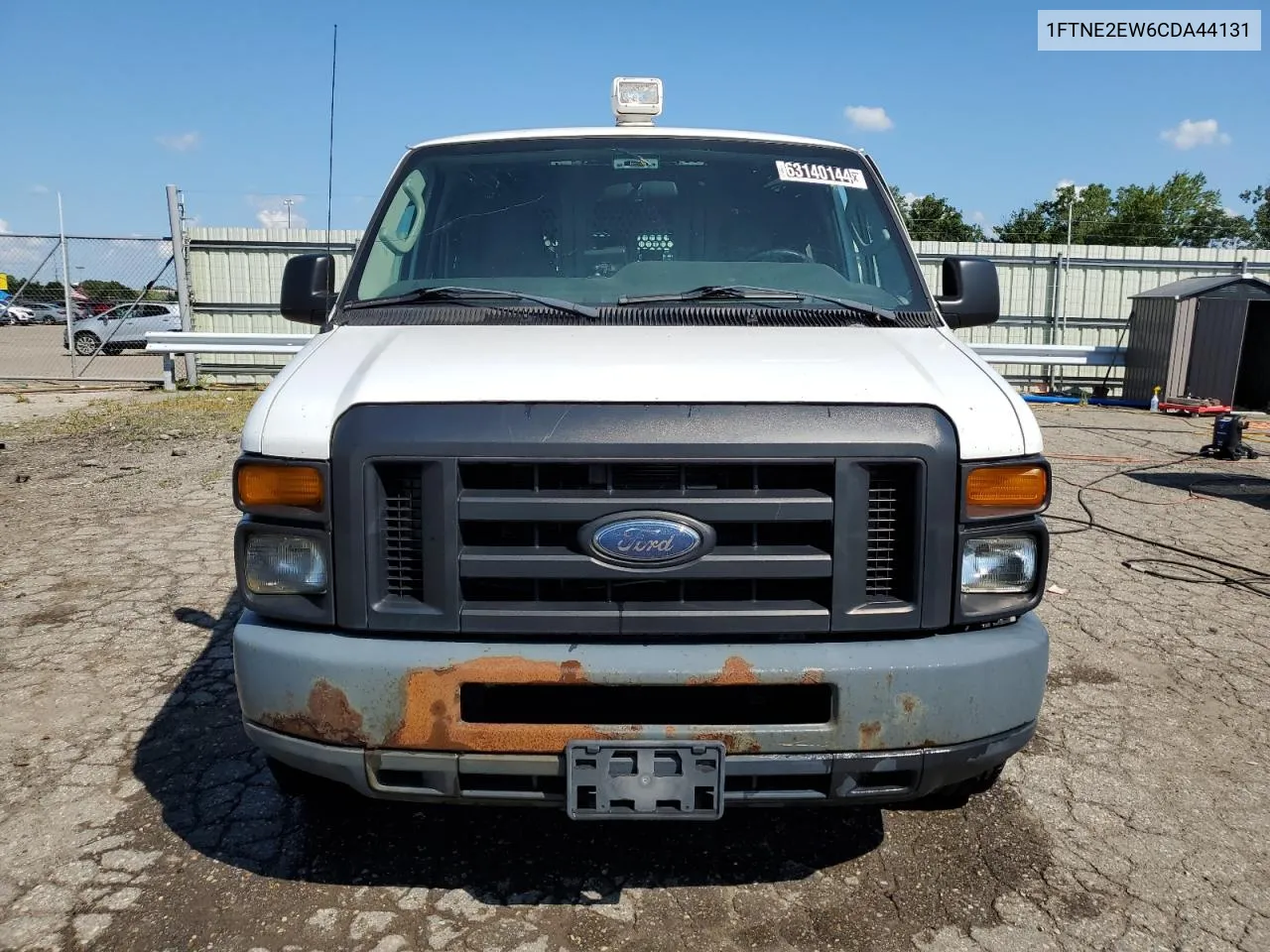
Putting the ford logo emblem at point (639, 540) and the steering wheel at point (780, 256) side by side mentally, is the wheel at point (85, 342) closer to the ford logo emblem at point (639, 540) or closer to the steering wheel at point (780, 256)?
the steering wheel at point (780, 256)

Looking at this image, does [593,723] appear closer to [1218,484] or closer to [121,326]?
[1218,484]

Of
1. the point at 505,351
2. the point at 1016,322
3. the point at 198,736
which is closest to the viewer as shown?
the point at 505,351

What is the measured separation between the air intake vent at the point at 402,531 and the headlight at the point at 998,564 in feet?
4.48

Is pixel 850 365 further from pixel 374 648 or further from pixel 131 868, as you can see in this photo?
pixel 131 868

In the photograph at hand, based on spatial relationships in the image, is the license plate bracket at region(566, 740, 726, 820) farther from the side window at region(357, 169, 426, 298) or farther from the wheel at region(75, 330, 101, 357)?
the wheel at region(75, 330, 101, 357)

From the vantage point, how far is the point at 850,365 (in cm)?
267

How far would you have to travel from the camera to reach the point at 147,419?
1231cm

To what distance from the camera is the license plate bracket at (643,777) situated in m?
2.36

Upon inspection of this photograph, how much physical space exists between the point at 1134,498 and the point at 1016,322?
10.2 m

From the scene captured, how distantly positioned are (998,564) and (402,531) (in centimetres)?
152

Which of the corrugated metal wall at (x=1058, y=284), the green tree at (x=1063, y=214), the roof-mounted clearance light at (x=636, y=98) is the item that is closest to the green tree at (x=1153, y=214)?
the green tree at (x=1063, y=214)

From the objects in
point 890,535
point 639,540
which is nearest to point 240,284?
point 639,540

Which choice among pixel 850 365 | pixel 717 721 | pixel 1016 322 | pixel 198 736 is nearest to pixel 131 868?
pixel 198 736

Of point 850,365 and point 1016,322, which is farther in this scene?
point 1016,322
